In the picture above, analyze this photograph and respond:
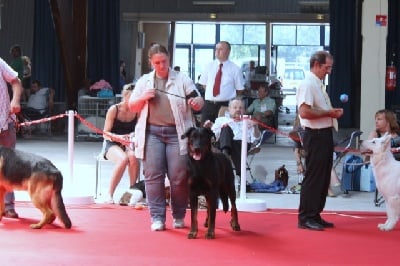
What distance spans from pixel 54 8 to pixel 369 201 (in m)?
9.50

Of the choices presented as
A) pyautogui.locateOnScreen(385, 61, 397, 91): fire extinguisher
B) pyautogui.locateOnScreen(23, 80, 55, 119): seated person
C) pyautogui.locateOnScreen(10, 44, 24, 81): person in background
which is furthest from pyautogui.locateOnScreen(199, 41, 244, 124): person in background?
pyautogui.locateOnScreen(23, 80, 55, 119): seated person

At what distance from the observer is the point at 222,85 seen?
7.98 m

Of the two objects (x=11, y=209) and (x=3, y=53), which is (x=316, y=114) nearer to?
(x=11, y=209)

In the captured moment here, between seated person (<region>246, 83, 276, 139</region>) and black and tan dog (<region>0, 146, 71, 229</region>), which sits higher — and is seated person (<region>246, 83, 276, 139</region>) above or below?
above

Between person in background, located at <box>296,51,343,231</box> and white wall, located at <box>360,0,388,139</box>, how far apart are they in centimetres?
693

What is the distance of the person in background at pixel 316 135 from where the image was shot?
563 centimetres

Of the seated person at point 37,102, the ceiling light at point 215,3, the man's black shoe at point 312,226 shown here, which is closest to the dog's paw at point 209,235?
the man's black shoe at point 312,226

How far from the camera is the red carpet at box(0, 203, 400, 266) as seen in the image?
4.59 metres

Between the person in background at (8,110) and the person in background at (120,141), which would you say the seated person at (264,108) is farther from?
the person in background at (8,110)

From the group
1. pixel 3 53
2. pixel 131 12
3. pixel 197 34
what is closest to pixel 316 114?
pixel 3 53

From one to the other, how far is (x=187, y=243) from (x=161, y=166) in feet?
2.38

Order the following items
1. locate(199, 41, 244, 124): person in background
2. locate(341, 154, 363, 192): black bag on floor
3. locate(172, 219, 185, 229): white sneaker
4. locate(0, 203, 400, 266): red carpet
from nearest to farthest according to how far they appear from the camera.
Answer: locate(0, 203, 400, 266): red carpet
locate(172, 219, 185, 229): white sneaker
locate(199, 41, 244, 124): person in background
locate(341, 154, 363, 192): black bag on floor

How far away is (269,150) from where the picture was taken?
43.0ft

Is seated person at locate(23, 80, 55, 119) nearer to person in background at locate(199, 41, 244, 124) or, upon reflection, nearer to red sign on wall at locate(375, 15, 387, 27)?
red sign on wall at locate(375, 15, 387, 27)
